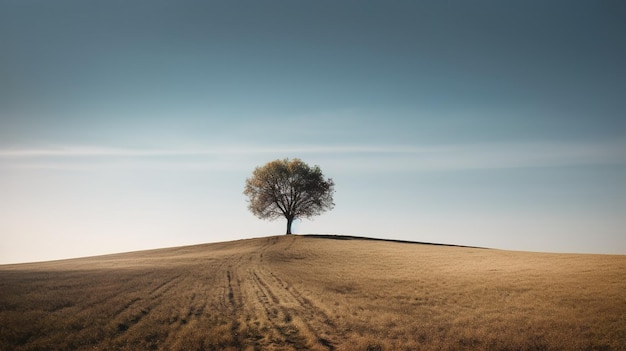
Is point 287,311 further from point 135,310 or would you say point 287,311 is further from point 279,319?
point 135,310

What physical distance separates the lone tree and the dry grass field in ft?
104

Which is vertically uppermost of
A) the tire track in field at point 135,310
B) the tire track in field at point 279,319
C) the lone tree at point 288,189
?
the lone tree at point 288,189

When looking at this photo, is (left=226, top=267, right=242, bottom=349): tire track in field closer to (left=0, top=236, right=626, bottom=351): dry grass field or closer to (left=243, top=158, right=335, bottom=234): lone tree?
(left=0, top=236, right=626, bottom=351): dry grass field

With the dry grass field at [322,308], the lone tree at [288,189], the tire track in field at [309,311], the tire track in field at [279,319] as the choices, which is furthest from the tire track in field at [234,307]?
the lone tree at [288,189]

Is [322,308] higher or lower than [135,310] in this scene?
lower

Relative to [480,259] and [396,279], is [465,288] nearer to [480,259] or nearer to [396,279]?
[396,279]

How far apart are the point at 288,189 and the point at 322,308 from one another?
4593cm

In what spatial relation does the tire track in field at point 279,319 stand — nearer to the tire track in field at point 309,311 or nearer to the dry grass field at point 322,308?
the dry grass field at point 322,308

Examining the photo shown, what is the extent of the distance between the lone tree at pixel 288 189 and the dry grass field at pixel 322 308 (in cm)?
3182

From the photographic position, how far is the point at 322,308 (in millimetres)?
19641

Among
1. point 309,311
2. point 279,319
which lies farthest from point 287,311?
point 279,319

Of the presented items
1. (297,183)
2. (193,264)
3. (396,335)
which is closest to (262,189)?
(297,183)

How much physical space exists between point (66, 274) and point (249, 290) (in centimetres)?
1636

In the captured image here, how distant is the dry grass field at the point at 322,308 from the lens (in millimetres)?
14125
